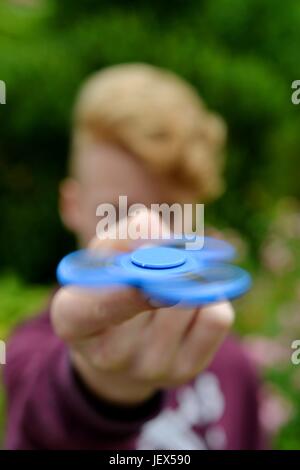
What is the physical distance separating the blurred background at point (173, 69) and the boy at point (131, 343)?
93 cm

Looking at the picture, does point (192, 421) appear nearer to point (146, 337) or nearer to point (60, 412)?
point (60, 412)

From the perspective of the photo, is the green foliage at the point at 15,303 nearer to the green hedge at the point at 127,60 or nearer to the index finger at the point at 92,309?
the green hedge at the point at 127,60

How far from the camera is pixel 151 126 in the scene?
1019 mm

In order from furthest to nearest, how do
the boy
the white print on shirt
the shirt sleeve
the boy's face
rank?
the boy's face, the white print on shirt, the shirt sleeve, the boy

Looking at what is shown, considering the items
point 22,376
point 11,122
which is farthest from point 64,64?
point 22,376

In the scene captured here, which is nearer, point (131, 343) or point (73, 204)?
point (131, 343)

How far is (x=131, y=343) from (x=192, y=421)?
412mm

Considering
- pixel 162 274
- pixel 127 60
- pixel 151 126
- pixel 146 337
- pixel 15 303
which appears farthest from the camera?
pixel 127 60

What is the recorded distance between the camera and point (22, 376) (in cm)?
83

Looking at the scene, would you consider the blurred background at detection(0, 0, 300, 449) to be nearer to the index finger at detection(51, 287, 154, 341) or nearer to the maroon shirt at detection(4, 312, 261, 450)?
the maroon shirt at detection(4, 312, 261, 450)

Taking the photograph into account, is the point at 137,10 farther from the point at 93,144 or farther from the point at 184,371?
the point at 184,371

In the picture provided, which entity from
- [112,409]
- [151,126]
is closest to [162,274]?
[112,409]

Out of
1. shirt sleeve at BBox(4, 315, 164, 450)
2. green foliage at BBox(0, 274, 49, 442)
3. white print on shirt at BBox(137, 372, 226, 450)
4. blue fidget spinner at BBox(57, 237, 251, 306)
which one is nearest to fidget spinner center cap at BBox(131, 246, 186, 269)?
blue fidget spinner at BBox(57, 237, 251, 306)

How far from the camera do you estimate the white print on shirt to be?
0.85 meters
